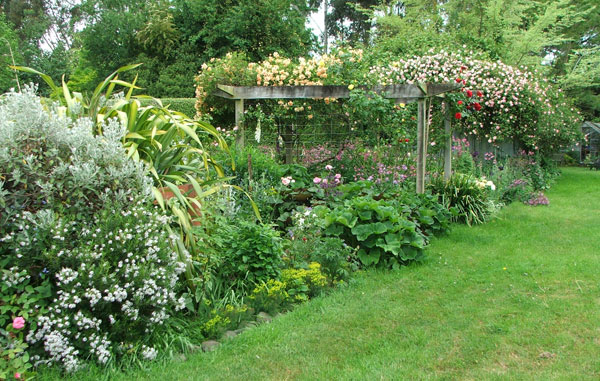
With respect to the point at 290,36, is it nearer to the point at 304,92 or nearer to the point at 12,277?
the point at 304,92

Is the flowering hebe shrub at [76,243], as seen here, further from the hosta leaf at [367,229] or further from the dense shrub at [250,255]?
the hosta leaf at [367,229]

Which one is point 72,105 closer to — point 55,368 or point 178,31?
point 55,368

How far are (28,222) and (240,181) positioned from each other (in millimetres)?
3062

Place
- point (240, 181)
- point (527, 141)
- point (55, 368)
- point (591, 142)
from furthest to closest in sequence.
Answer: point (591, 142)
point (527, 141)
point (240, 181)
point (55, 368)

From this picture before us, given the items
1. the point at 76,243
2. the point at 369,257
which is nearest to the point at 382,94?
the point at 369,257

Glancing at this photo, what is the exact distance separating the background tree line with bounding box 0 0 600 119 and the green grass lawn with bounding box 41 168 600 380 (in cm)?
748

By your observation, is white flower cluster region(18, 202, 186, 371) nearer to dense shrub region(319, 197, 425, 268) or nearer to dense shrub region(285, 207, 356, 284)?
dense shrub region(285, 207, 356, 284)

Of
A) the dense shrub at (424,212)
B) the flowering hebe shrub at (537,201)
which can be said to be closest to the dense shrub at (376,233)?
the dense shrub at (424,212)

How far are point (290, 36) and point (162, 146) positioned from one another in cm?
1504

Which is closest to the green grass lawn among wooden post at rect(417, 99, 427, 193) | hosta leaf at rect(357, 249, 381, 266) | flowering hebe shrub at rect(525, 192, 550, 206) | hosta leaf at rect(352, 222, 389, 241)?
hosta leaf at rect(357, 249, 381, 266)

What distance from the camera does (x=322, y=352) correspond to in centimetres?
281

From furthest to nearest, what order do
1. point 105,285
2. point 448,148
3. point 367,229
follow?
point 448,148
point 367,229
point 105,285

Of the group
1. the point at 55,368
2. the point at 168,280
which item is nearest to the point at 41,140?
the point at 168,280

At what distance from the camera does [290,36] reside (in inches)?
697
